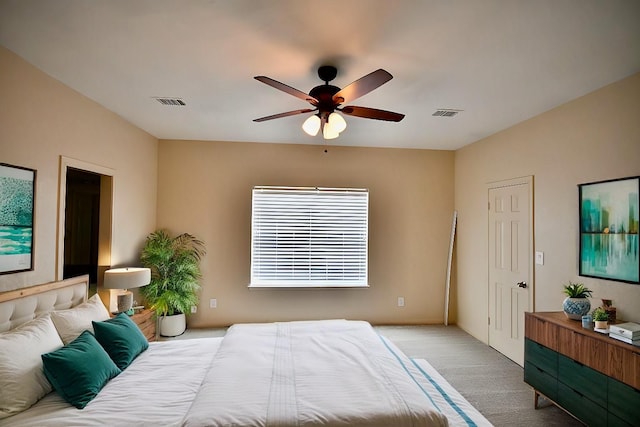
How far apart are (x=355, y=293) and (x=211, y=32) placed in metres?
3.84

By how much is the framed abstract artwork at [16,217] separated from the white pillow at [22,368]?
1.92 ft

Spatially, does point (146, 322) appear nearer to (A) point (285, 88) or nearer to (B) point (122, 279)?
(B) point (122, 279)

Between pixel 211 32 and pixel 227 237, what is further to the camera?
pixel 227 237

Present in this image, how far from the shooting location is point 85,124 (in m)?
3.12

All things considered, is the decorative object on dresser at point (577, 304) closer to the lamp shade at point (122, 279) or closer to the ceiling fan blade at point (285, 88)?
the ceiling fan blade at point (285, 88)

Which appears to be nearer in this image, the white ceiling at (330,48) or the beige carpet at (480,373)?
the white ceiling at (330,48)

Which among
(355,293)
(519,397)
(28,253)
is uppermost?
(28,253)

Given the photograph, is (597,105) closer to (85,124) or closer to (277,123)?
(277,123)

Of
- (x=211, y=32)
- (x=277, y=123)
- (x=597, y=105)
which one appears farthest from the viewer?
(x=277, y=123)

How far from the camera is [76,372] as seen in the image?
1876mm

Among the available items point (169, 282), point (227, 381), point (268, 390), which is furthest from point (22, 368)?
point (169, 282)

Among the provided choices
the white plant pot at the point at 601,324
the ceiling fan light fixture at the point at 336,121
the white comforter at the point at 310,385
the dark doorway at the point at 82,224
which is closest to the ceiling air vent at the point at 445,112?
the ceiling fan light fixture at the point at 336,121

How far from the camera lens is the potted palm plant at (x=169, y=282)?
4041 mm

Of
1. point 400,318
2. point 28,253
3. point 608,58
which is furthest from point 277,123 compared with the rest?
point 400,318
